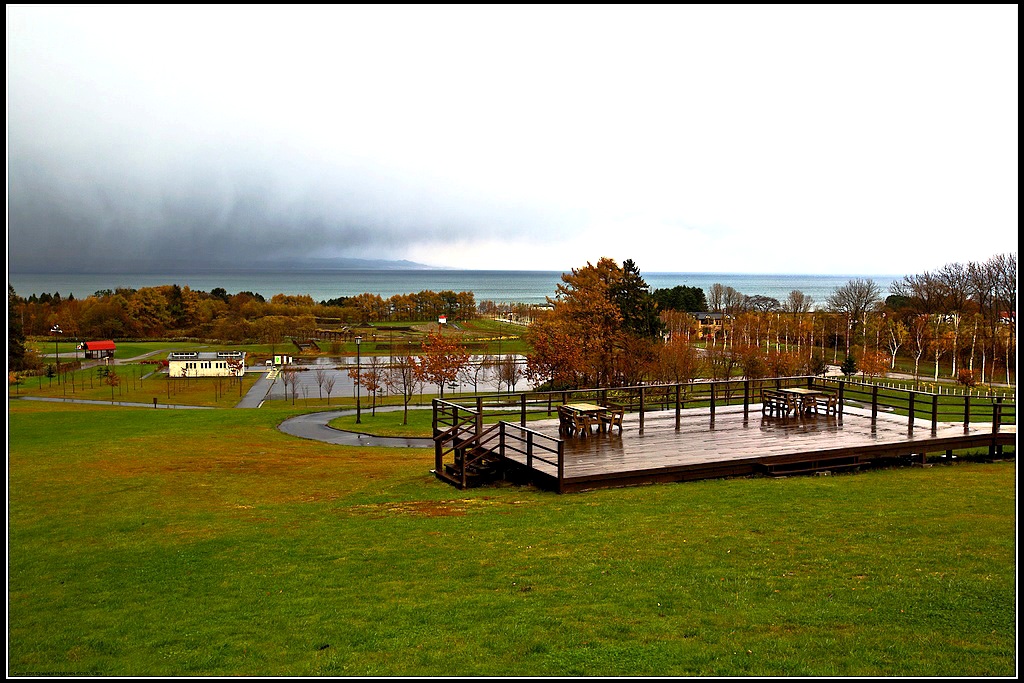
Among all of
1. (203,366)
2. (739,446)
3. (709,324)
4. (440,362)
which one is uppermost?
(709,324)

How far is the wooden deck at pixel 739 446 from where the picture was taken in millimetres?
13094

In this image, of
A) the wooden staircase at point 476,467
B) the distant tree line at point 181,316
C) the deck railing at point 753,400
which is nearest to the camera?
the wooden staircase at point 476,467

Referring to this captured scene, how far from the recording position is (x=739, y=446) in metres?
14.9

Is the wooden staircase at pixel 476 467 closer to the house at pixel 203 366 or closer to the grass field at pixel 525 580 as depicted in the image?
the grass field at pixel 525 580

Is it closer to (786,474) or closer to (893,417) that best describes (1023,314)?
(786,474)

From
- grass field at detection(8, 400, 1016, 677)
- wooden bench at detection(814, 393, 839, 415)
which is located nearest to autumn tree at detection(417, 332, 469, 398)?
wooden bench at detection(814, 393, 839, 415)

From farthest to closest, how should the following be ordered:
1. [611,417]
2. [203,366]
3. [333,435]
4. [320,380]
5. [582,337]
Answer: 1. [203,366]
2. [320,380]
3. [582,337]
4. [333,435]
5. [611,417]

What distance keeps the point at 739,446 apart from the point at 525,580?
867 centimetres

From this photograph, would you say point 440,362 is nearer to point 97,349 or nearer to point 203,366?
point 203,366

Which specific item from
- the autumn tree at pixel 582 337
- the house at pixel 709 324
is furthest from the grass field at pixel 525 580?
the house at pixel 709 324

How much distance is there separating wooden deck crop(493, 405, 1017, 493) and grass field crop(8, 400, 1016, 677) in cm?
60

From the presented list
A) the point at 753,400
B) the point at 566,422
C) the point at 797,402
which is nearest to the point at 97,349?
the point at 753,400

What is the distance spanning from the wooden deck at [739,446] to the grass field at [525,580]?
1.96 feet

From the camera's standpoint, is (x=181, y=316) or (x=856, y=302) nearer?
(x=856, y=302)
